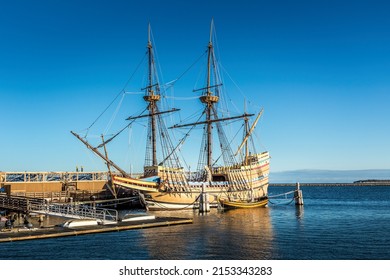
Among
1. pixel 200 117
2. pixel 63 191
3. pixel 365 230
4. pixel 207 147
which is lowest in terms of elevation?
pixel 365 230

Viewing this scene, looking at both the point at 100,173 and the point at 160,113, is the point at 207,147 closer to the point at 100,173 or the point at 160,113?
the point at 160,113

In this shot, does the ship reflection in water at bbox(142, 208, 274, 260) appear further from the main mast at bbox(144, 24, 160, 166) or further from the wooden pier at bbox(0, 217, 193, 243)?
the main mast at bbox(144, 24, 160, 166)

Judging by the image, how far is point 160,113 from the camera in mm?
82125

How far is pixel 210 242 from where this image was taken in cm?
3344

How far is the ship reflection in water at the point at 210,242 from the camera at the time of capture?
2844 centimetres

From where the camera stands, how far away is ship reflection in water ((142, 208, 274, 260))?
28.4 m

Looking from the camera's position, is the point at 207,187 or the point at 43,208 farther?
the point at 207,187

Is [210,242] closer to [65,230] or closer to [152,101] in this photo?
[65,230]

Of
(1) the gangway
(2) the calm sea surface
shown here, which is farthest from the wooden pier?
(1) the gangway

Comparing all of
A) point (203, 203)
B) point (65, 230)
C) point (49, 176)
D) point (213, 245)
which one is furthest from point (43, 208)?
point (49, 176)

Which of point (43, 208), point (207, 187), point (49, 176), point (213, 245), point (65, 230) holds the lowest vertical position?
point (213, 245)
